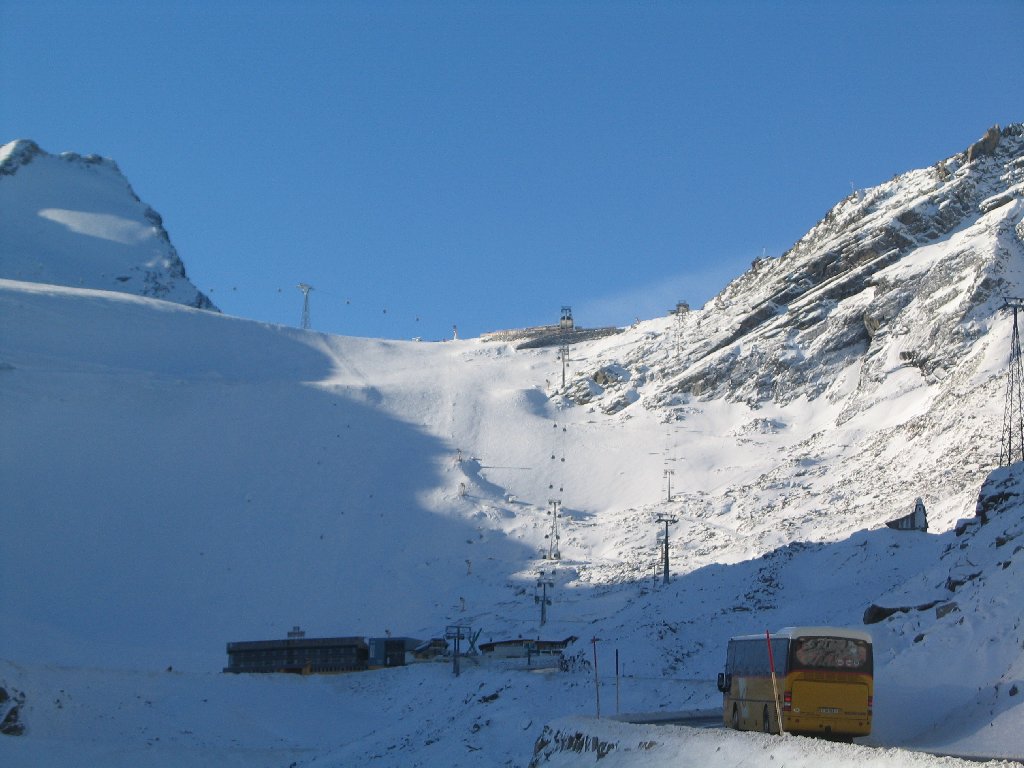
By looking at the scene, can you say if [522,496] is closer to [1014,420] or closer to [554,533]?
[554,533]

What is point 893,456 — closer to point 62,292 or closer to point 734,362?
point 734,362

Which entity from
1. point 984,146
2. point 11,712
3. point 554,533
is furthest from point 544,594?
point 984,146

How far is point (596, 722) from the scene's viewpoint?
2241cm

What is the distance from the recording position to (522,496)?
9731 centimetres

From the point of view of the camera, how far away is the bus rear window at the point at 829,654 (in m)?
20.4

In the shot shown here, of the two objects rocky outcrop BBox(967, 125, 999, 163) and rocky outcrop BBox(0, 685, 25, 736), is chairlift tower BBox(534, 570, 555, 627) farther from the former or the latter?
rocky outcrop BBox(967, 125, 999, 163)

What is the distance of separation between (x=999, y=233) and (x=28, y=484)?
8220 centimetres

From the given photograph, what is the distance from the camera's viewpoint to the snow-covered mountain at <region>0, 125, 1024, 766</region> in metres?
38.0

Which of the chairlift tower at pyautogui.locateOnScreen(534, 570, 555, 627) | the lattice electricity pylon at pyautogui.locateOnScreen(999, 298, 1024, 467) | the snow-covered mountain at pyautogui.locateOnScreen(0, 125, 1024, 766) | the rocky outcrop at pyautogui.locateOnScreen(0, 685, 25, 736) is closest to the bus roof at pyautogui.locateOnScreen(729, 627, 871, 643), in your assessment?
the snow-covered mountain at pyautogui.locateOnScreen(0, 125, 1024, 766)

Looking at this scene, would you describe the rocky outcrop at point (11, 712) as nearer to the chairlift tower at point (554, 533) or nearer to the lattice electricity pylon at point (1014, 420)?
the chairlift tower at point (554, 533)

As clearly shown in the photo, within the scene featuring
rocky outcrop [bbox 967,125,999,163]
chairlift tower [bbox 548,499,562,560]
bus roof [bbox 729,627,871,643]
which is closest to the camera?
bus roof [bbox 729,627,871,643]

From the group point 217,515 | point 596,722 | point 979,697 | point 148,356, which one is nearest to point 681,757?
point 596,722

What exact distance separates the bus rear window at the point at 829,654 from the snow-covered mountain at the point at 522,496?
6.52ft

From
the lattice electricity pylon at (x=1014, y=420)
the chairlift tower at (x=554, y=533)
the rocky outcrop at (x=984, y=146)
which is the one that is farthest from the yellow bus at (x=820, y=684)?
the rocky outcrop at (x=984, y=146)
